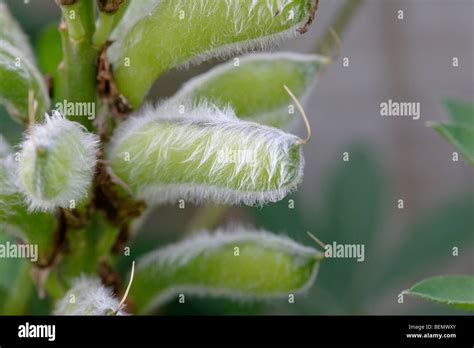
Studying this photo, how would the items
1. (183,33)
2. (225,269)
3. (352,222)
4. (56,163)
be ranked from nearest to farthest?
(56,163), (183,33), (225,269), (352,222)

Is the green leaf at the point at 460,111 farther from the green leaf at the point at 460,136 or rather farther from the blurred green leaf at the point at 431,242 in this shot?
the blurred green leaf at the point at 431,242

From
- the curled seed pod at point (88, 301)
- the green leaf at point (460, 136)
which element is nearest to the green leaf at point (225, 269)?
the curled seed pod at point (88, 301)

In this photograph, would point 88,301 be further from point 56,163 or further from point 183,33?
point 183,33

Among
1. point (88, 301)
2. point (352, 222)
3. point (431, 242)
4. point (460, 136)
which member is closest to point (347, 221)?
point (352, 222)

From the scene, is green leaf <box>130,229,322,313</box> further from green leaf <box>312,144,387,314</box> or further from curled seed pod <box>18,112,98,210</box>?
green leaf <box>312,144,387,314</box>

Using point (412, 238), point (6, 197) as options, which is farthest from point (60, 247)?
point (412, 238)

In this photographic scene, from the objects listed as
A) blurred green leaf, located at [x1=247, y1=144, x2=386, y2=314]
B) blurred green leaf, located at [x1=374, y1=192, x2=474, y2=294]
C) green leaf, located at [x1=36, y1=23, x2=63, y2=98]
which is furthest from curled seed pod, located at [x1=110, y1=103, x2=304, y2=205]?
blurred green leaf, located at [x1=374, y1=192, x2=474, y2=294]
